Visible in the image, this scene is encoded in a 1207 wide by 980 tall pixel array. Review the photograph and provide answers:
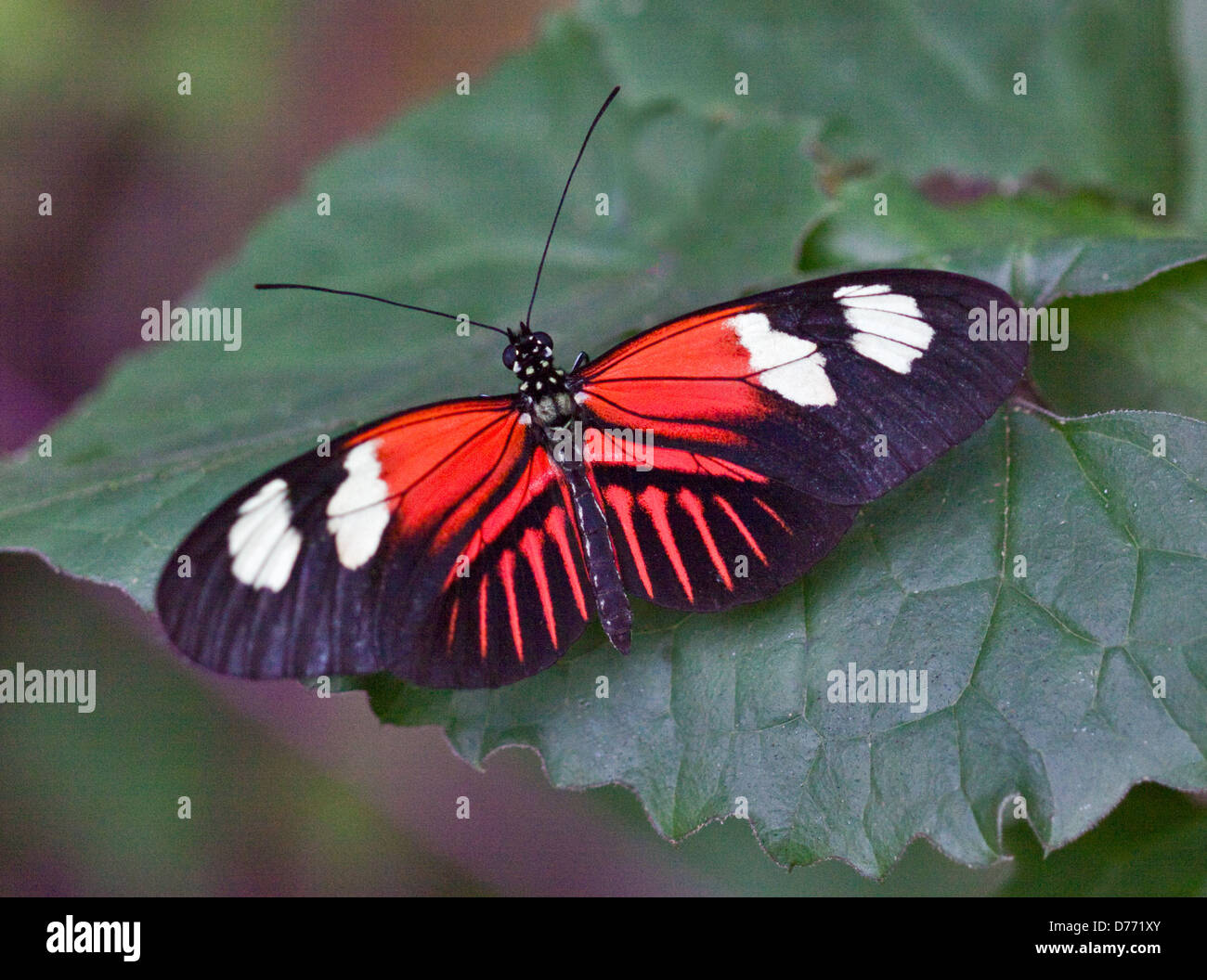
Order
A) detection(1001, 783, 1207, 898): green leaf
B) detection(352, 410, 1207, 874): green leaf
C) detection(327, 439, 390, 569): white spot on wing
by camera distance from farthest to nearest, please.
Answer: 1. detection(1001, 783, 1207, 898): green leaf
2. detection(327, 439, 390, 569): white spot on wing
3. detection(352, 410, 1207, 874): green leaf

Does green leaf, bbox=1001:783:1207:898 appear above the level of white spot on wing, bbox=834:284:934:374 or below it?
below

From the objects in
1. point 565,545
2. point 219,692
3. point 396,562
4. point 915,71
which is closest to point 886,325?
point 565,545

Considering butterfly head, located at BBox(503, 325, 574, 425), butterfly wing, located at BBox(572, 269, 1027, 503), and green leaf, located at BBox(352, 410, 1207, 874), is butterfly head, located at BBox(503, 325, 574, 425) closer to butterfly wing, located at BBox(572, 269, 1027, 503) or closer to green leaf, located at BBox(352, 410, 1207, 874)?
butterfly wing, located at BBox(572, 269, 1027, 503)

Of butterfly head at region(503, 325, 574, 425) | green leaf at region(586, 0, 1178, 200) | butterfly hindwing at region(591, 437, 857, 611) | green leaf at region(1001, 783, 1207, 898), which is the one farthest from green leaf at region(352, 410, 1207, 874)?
green leaf at region(586, 0, 1178, 200)

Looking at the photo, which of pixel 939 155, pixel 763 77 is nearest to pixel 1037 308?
pixel 939 155

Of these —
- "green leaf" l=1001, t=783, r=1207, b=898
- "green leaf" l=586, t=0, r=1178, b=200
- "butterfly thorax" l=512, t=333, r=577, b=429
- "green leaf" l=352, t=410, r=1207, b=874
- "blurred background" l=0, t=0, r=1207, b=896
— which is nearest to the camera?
"green leaf" l=352, t=410, r=1207, b=874

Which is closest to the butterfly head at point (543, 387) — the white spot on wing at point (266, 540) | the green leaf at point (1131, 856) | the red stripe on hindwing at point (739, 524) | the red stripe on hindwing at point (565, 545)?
the red stripe on hindwing at point (565, 545)

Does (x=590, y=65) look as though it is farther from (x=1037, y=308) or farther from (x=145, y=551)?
(x=145, y=551)
